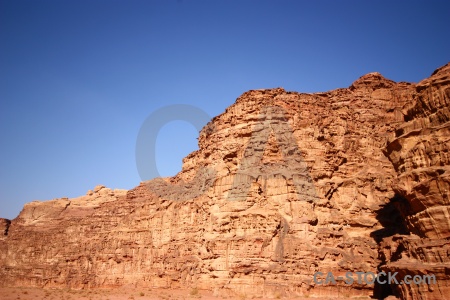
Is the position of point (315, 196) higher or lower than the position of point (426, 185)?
higher

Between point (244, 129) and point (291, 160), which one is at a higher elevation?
point (244, 129)

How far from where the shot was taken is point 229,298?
30.4 metres

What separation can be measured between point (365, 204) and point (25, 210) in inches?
2714

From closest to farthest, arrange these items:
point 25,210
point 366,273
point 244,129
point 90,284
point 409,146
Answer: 1. point 409,146
2. point 366,273
3. point 244,129
4. point 90,284
5. point 25,210

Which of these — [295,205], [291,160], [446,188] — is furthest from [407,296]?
[291,160]

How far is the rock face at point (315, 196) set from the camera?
20891 millimetres

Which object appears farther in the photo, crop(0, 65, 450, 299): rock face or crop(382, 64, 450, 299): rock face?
crop(0, 65, 450, 299): rock face

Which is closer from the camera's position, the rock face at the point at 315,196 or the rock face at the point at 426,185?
the rock face at the point at 426,185

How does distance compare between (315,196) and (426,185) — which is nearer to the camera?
(426,185)

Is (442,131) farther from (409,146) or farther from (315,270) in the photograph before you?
(315,270)

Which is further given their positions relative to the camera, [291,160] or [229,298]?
[291,160]

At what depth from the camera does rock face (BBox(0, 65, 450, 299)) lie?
20891 mm

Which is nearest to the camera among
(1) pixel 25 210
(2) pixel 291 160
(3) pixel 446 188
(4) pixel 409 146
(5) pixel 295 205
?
(3) pixel 446 188

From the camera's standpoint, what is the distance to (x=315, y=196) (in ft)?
109
